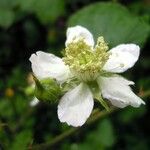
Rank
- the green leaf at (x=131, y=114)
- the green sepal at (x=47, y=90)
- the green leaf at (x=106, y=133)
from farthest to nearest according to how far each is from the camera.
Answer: the green leaf at (x=131, y=114), the green leaf at (x=106, y=133), the green sepal at (x=47, y=90)

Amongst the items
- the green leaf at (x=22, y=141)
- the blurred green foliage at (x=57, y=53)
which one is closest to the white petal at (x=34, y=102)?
the blurred green foliage at (x=57, y=53)

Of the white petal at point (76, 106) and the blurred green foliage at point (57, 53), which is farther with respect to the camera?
the blurred green foliage at point (57, 53)

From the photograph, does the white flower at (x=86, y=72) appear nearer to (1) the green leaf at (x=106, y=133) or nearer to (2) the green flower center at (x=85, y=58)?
(2) the green flower center at (x=85, y=58)

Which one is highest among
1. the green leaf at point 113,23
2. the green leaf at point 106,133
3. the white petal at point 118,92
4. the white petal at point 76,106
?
the white petal at point 76,106

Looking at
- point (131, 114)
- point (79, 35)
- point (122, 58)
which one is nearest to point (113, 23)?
point (79, 35)

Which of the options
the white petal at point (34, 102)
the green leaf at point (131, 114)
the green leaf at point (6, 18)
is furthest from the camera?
the green leaf at point (131, 114)

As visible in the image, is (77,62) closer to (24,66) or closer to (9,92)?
(9,92)

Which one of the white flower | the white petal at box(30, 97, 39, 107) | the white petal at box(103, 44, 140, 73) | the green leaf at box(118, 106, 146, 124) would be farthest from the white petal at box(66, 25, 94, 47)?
the green leaf at box(118, 106, 146, 124)
